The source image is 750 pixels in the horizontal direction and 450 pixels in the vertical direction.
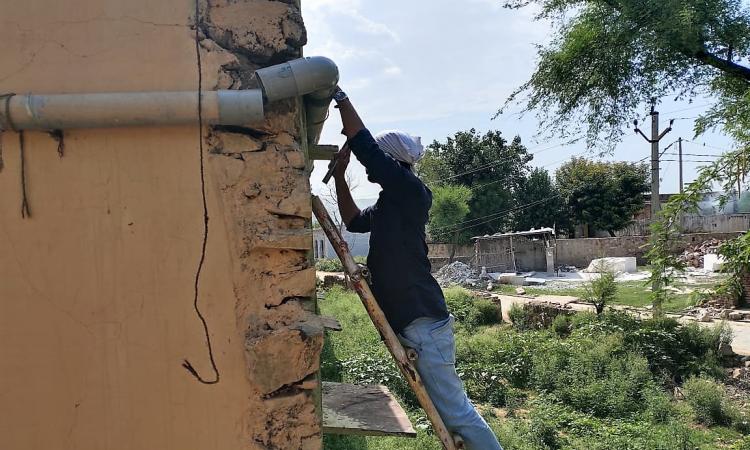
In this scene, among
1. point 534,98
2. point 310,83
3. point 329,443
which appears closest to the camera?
point 310,83

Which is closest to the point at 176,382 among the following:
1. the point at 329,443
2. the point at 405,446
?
the point at 329,443

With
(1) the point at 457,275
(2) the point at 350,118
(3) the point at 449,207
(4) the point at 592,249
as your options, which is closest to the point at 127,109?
(2) the point at 350,118

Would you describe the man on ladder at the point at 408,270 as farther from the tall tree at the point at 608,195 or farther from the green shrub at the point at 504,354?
the tall tree at the point at 608,195

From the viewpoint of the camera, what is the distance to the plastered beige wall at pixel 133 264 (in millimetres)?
1917

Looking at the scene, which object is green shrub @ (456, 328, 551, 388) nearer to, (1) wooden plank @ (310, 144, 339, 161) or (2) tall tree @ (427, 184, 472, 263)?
Answer: (1) wooden plank @ (310, 144, 339, 161)

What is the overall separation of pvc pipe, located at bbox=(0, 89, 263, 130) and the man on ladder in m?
0.53

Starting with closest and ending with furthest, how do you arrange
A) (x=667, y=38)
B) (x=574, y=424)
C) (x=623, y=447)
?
(x=623, y=447)
(x=574, y=424)
(x=667, y=38)

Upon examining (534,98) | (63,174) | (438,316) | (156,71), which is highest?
(534,98)

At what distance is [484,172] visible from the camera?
32.8 meters

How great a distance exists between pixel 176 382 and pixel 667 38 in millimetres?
8110

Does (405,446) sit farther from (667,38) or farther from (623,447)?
(667,38)

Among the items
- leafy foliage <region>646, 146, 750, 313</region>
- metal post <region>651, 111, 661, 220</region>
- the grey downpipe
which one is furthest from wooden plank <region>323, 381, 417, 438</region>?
metal post <region>651, 111, 661, 220</region>

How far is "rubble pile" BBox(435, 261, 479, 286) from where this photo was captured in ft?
75.6

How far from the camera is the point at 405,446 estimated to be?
5.43 metres
